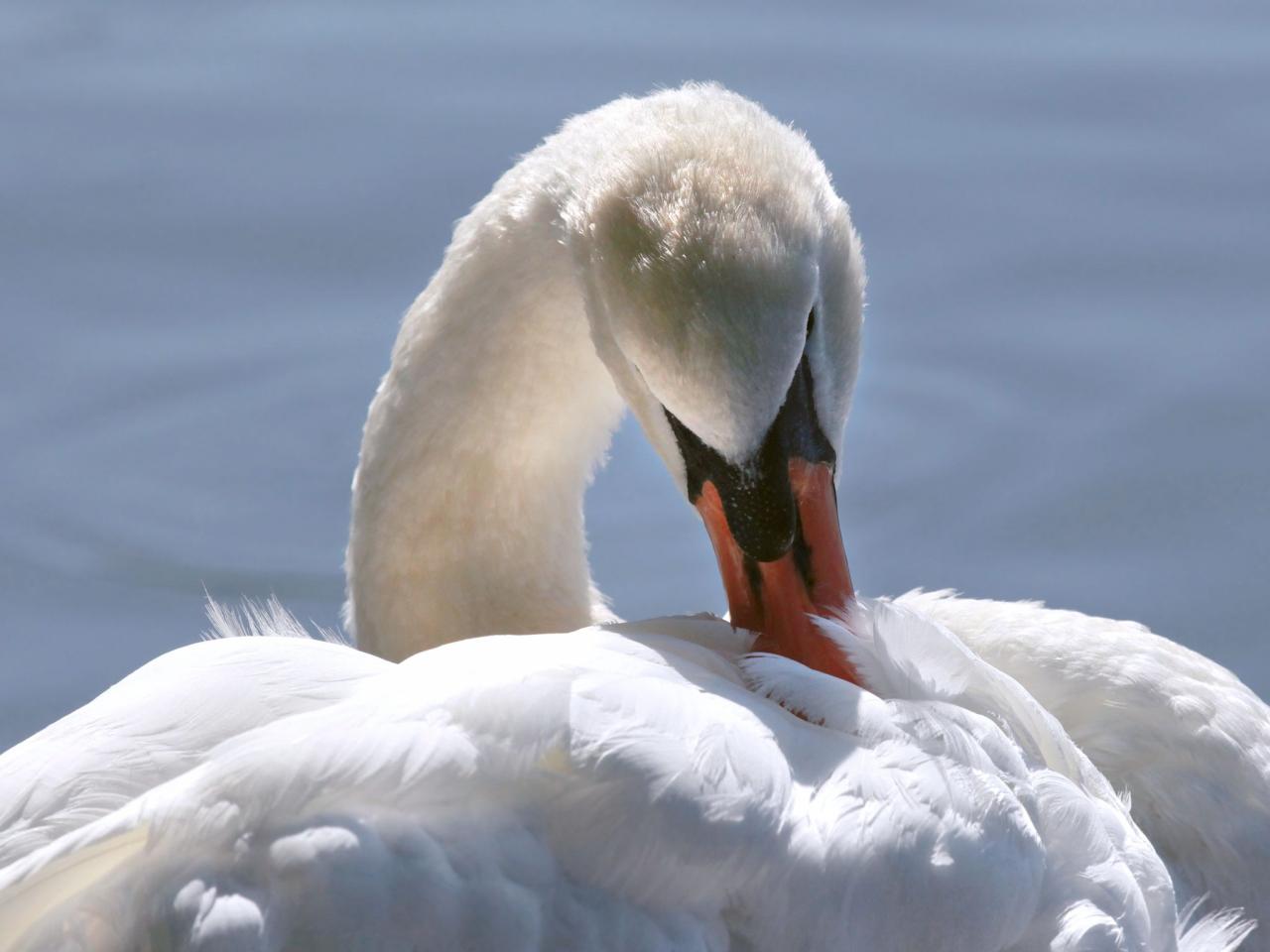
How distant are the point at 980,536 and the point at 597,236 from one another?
2249 mm

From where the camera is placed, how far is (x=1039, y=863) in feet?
9.43

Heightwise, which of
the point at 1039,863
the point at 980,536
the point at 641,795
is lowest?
the point at 980,536

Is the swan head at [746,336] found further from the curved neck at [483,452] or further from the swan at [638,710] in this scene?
the curved neck at [483,452]

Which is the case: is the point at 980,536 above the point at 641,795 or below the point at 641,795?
below

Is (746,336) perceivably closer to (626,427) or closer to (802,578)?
(802,578)

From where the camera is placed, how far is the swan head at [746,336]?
2.95 metres

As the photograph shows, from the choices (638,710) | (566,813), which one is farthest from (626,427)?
(566,813)

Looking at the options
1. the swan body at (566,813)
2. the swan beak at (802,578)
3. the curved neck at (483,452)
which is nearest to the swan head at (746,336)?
the swan beak at (802,578)

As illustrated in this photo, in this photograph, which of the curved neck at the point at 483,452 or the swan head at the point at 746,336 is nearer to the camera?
the swan head at the point at 746,336

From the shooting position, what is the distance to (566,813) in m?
2.62

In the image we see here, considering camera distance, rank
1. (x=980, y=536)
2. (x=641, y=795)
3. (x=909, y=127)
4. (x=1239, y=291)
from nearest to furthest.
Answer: (x=641, y=795) → (x=980, y=536) → (x=1239, y=291) → (x=909, y=127)

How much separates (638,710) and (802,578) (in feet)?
1.52

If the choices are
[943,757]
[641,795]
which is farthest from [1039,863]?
[641,795]

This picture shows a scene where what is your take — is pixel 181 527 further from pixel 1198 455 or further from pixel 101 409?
pixel 1198 455
